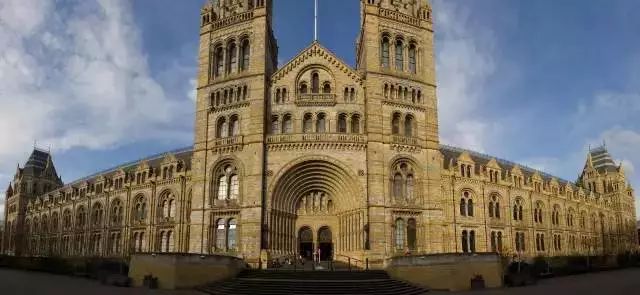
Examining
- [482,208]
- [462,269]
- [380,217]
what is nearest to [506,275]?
[462,269]

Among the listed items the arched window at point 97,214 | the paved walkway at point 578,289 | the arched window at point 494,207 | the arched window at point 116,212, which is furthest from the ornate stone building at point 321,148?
the arched window at point 97,214

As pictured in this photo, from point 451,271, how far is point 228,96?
25.8 m

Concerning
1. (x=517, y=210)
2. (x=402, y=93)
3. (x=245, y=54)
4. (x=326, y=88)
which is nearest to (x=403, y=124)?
(x=402, y=93)

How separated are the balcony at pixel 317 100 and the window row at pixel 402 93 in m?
4.74

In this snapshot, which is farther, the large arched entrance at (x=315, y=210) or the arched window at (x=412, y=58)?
the arched window at (x=412, y=58)

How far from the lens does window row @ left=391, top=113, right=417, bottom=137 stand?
4872 cm

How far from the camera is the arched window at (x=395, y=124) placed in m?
48.8

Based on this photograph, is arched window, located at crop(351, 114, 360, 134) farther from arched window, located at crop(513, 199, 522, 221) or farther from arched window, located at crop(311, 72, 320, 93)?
arched window, located at crop(513, 199, 522, 221)

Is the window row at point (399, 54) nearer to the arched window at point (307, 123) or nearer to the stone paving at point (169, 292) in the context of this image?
the arched window at point (307, 123)

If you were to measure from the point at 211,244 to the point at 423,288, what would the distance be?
2003 cm

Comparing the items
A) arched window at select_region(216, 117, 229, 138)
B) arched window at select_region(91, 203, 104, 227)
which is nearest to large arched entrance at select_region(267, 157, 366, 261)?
arched window at select_region(216, 117, 229, 138)

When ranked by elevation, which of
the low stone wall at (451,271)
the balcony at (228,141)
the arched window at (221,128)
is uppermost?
the arched window at (221,128)

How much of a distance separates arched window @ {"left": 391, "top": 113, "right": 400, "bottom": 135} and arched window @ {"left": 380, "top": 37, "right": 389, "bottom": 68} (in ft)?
16.2

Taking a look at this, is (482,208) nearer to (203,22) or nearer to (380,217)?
(380,217)
